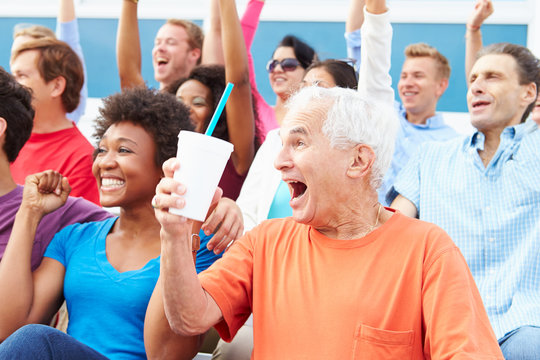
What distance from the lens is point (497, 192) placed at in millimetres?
2203

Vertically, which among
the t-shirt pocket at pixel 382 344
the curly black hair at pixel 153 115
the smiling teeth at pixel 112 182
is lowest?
the t-shirt pocket at pixel 382 344

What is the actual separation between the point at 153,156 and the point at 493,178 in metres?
1.27

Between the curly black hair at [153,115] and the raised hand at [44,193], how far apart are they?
26 centimetres

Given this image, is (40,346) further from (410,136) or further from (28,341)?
(410,136)

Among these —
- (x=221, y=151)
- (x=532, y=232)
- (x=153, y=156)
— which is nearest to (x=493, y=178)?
(x=532, y=232)

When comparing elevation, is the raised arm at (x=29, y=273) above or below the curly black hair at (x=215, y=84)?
below

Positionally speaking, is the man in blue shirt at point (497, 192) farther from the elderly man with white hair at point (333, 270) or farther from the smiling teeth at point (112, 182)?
the smiling teeth at point (112, 182)

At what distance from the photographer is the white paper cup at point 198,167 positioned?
1.16 meters

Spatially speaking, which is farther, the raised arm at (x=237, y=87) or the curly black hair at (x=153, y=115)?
the raised arm at (x=237, y=87)

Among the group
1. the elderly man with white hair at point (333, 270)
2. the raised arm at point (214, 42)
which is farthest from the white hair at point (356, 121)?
the raised arm at point (214, 42)

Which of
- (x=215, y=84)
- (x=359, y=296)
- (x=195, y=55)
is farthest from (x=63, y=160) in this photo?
(x=359, y=296)

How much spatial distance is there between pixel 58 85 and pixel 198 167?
78.8 inches

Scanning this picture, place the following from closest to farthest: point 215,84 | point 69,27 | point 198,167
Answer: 1. point 198,167
2. point 215,84
3. point 69,27

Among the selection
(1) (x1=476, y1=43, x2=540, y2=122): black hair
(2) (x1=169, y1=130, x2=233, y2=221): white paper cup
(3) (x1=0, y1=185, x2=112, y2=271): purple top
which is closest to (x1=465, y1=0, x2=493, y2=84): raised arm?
(1) (x1=476, y1=43, x2=540, y2=122): black hair
